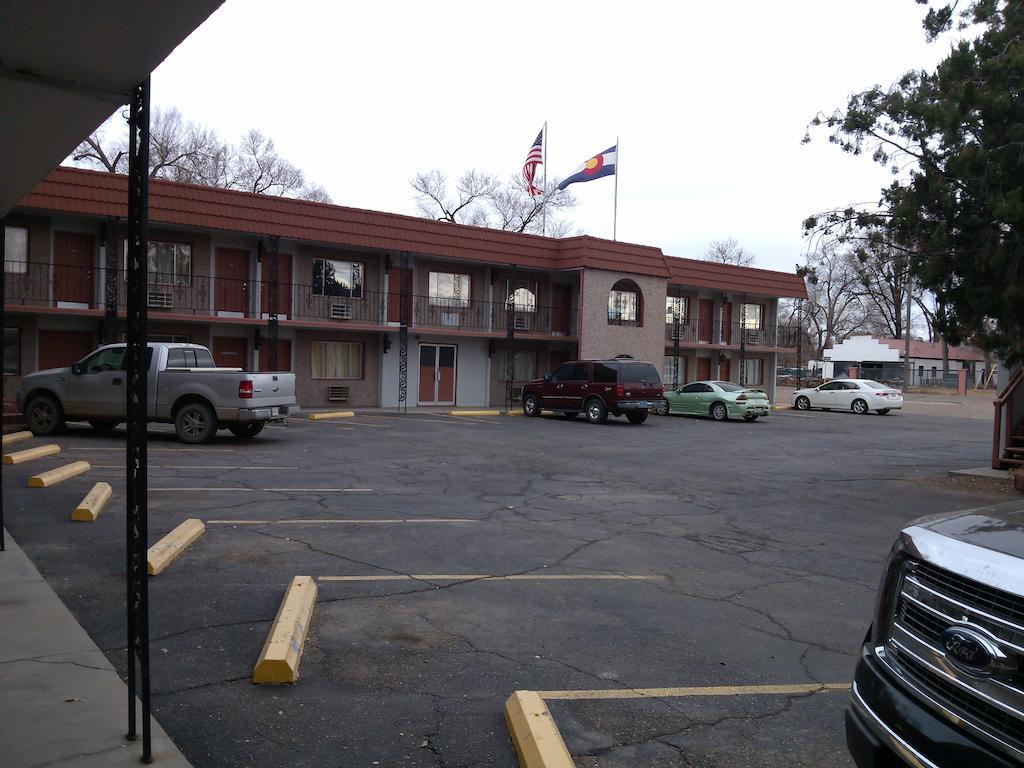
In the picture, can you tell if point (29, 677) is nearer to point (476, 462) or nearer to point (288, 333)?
point (476, 462)

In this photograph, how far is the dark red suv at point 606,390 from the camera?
26.3 meters

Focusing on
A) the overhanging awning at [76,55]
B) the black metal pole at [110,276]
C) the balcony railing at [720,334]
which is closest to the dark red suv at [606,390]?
the balcony railing at [720,334]

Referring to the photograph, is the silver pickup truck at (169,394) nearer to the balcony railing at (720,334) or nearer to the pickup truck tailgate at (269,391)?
the pickup truck tailgate at (269,391)

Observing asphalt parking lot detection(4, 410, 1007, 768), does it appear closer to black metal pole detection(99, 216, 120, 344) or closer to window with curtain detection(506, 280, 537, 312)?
black metal pole detection(99, 216, 120, 344)

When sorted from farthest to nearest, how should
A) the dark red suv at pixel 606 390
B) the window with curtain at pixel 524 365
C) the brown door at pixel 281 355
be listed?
the window with curtain at pixel 524 365 → the brown door at pixel 281 355 → the dark red suv at pixel 606 390

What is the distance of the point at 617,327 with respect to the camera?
3362 cm

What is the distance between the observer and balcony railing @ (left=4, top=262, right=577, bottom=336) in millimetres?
23562

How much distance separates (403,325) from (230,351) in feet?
19.3

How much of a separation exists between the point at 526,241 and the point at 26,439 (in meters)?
20.0

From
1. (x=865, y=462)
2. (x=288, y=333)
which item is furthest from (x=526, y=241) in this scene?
(x=865, y=462)

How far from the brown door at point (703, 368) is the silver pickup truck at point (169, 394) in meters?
28.1

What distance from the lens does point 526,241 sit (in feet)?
106

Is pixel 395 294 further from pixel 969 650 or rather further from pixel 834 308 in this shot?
pixel 834 308

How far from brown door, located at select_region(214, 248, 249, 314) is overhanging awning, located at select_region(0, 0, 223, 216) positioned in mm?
22500
